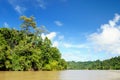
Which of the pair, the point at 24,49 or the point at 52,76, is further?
the point at 24,49

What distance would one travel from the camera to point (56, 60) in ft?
221

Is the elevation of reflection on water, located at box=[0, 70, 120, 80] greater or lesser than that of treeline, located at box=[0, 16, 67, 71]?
lesser

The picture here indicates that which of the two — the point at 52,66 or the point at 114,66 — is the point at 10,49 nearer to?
the point at 52,66

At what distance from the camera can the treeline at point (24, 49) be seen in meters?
49.4

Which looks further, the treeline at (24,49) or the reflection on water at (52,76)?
the treeline at (24,49)

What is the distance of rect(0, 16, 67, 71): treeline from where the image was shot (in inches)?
1944

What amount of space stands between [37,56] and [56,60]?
1424 centimetres

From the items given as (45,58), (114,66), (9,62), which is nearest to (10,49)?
(9,62)

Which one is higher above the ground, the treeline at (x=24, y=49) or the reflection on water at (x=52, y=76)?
the treeline at (x=24, y=49)

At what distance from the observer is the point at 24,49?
52.6 metres

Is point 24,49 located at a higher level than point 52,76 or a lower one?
higher

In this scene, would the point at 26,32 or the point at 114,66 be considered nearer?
the point at 26,32

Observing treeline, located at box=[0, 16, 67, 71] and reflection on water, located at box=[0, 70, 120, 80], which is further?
treeline, located at box=[0, 16, 67, 71]

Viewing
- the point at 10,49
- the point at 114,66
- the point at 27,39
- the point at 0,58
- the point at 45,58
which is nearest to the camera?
the point at 0,58
